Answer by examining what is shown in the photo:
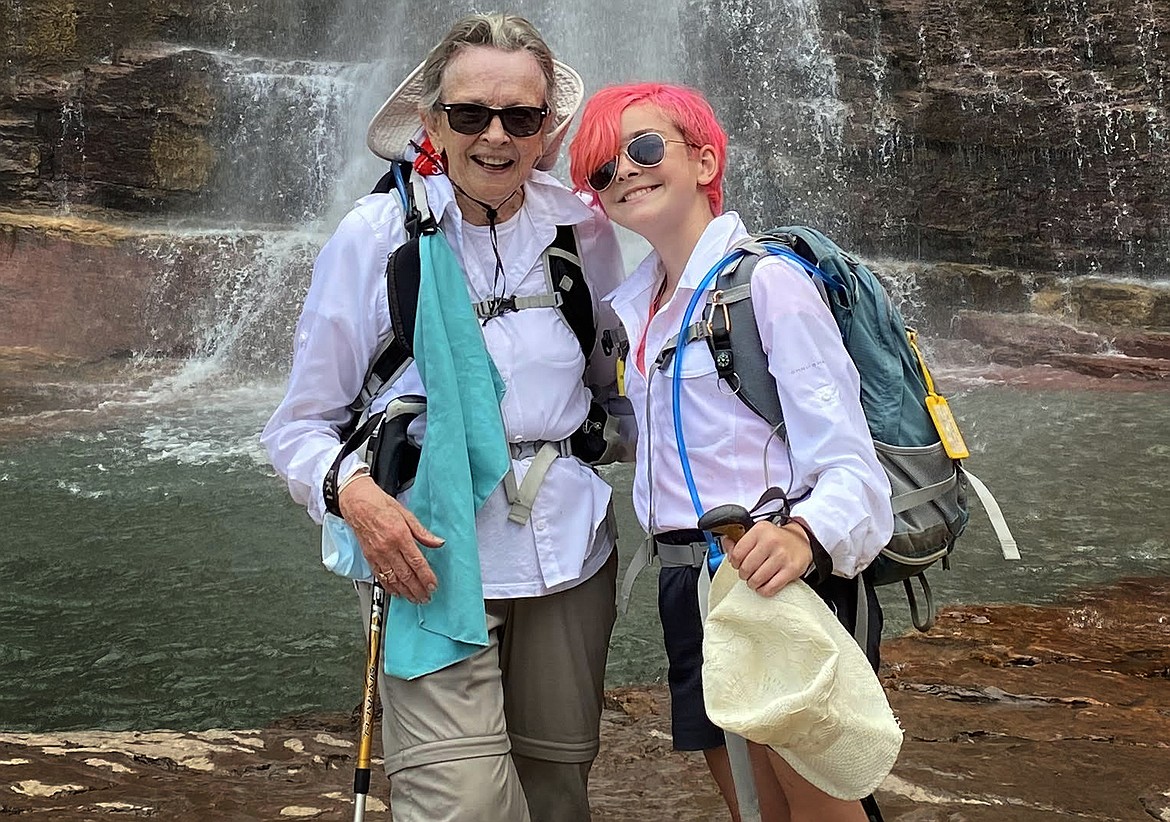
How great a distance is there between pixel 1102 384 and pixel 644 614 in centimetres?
637

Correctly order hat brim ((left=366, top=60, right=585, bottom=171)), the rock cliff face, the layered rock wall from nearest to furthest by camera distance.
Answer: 1. hat brim ((left=366, top=60, right=585, bottom=171))
2. the rock cliff face
3. the layered rock wall

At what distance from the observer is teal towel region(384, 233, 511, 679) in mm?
2156

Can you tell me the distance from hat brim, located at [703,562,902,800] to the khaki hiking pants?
17.6 inches

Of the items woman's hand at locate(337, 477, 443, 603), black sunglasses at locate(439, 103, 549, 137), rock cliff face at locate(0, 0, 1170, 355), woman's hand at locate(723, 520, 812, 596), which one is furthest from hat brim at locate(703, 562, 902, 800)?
rock cliff face at locate(0, 0, 1170, 355)

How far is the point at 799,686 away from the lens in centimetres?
186

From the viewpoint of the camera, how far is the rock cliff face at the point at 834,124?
13.3 meters

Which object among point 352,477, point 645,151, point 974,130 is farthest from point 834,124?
point 352,477

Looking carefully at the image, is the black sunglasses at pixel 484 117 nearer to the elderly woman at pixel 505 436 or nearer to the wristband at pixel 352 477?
the elderly woman at pixel 505 436

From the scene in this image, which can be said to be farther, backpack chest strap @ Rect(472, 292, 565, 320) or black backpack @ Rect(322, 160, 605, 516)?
backpack chest strap @ Rect(472, 292, 565, 320)

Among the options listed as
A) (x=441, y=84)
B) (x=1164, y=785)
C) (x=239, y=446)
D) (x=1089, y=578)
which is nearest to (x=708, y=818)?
(x=1164, y=785)

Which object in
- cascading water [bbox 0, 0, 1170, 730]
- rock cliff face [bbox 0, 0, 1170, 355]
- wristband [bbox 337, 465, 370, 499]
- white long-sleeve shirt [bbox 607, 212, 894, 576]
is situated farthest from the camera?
rock cliff face [bbox 0, 0, 1170, 355]

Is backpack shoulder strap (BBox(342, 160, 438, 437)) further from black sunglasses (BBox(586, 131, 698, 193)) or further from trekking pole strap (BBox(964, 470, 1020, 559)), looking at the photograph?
trekking pole strap (BBox(964, 470, 1020, 559))

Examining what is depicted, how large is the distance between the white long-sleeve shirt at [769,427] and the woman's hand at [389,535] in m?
0.39

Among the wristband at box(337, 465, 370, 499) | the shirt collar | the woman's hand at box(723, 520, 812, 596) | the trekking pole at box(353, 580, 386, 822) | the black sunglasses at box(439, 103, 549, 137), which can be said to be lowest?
the trekking pole at box(353, 580, 386, 822)
